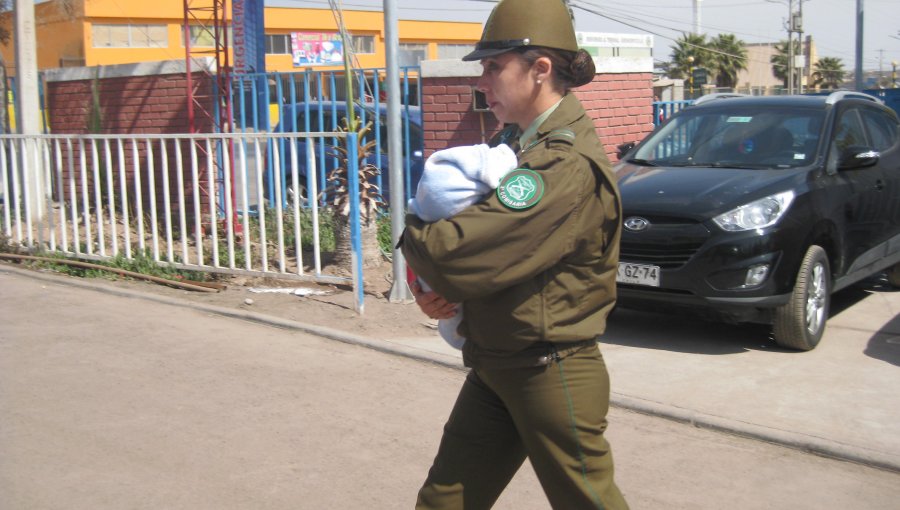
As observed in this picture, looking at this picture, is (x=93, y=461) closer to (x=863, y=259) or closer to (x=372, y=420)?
(x=372, y=420)

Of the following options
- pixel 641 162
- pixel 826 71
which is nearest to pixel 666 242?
pixel 641 162

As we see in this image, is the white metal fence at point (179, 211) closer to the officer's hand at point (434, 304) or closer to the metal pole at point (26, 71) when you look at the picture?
the metal pole at point (26, 71)

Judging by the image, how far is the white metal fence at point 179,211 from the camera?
7.64m

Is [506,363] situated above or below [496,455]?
above

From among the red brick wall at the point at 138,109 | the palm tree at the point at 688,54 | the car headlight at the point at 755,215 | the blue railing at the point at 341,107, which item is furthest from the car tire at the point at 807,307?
the palm tree at the point at 688,54

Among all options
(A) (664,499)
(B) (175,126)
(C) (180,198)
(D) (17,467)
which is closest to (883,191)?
(A) (664,499)

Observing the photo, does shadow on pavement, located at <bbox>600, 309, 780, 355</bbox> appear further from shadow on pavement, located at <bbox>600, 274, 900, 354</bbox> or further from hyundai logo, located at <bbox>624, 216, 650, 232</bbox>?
hyundai logo, located at <bbox>624, 216, 650, 232</bbox>

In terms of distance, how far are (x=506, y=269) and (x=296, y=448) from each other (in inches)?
105

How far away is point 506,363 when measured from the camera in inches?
97.6

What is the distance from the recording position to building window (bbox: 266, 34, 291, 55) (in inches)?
1865

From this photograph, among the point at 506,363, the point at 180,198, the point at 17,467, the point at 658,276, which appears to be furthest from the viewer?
the point at 180,198

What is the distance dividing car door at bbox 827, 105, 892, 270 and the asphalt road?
1.98 feet

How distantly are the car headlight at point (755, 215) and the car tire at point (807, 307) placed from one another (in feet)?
1.29

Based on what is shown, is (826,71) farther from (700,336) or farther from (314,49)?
(700,336)
